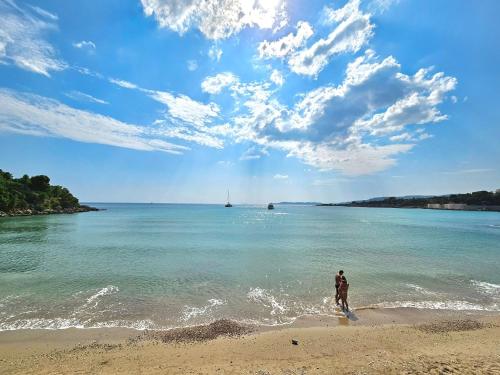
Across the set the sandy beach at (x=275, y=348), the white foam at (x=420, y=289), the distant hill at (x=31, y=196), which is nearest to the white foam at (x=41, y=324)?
the sandy beach at (x=275, y=348)

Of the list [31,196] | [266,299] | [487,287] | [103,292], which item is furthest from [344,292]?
[31,196]

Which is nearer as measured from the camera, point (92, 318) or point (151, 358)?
point (151, 358)

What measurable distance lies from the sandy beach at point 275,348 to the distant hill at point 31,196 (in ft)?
349

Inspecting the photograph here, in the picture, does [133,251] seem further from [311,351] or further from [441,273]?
[441,273]

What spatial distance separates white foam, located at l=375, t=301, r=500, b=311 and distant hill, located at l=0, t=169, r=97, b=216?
375ft

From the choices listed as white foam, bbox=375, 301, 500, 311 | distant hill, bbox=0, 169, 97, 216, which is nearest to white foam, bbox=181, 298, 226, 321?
white foam, bbox=375, 301, 500, 311

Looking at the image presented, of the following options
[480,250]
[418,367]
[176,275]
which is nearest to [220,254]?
[176,275]

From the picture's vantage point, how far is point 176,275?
22.9 metres

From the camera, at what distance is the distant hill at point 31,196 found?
95419mm

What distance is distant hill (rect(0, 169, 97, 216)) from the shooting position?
95.4m

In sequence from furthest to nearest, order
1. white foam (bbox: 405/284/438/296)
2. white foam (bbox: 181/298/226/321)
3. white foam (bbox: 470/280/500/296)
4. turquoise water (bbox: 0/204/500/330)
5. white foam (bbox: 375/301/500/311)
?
1. white foam (bbox: 470/280/500/296)
2. white foam (bbox: 405/284/438/296)
3. white foam (bbox: 375/301/500/311)
4. turquoise water (bbox: 0/204/500/330)
5. white foam (bbox: 181/298/226/321)

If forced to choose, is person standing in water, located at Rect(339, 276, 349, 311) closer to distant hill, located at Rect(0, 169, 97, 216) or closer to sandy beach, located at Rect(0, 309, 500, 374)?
sandy beach, located at Rect(0, 309, 500, 374)

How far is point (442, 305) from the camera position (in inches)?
650

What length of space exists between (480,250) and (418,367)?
1505 inches
